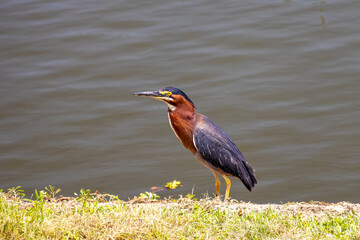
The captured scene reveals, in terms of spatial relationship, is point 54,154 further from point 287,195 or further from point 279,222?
point 279,222

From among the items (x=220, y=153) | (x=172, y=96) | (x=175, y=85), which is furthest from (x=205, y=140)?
(x=175, y=85)

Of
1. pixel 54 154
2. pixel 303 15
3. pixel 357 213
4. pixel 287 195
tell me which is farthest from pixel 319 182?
pixel 303 15

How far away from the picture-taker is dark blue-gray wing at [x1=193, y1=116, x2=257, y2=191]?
5078 mm

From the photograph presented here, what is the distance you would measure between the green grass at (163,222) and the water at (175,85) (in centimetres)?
200

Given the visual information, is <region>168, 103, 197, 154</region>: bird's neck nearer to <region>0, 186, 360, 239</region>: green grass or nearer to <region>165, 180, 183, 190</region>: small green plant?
<region>0, 186, 360, 239</region>: green grass

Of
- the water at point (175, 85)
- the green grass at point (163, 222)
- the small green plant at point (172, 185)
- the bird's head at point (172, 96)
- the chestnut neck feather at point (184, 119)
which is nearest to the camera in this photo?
the green grass at point (163, 222)

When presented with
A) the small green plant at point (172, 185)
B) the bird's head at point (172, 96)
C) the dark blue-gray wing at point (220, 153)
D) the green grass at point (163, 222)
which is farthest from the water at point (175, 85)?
the green grass at point (163, 222)

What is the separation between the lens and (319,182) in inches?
255

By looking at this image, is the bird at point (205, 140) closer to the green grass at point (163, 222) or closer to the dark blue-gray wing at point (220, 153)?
the dark blue-gray wing at point (220, 153)

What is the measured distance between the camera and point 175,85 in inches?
338

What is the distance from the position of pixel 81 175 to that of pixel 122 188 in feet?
2.07

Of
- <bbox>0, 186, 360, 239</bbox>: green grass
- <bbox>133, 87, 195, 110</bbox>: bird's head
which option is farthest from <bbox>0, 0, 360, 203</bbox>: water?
<bbox>0, 186, 360, 239</bbox>: green grass

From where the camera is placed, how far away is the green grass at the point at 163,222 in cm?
385

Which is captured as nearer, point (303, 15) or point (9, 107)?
point (9, 107)
